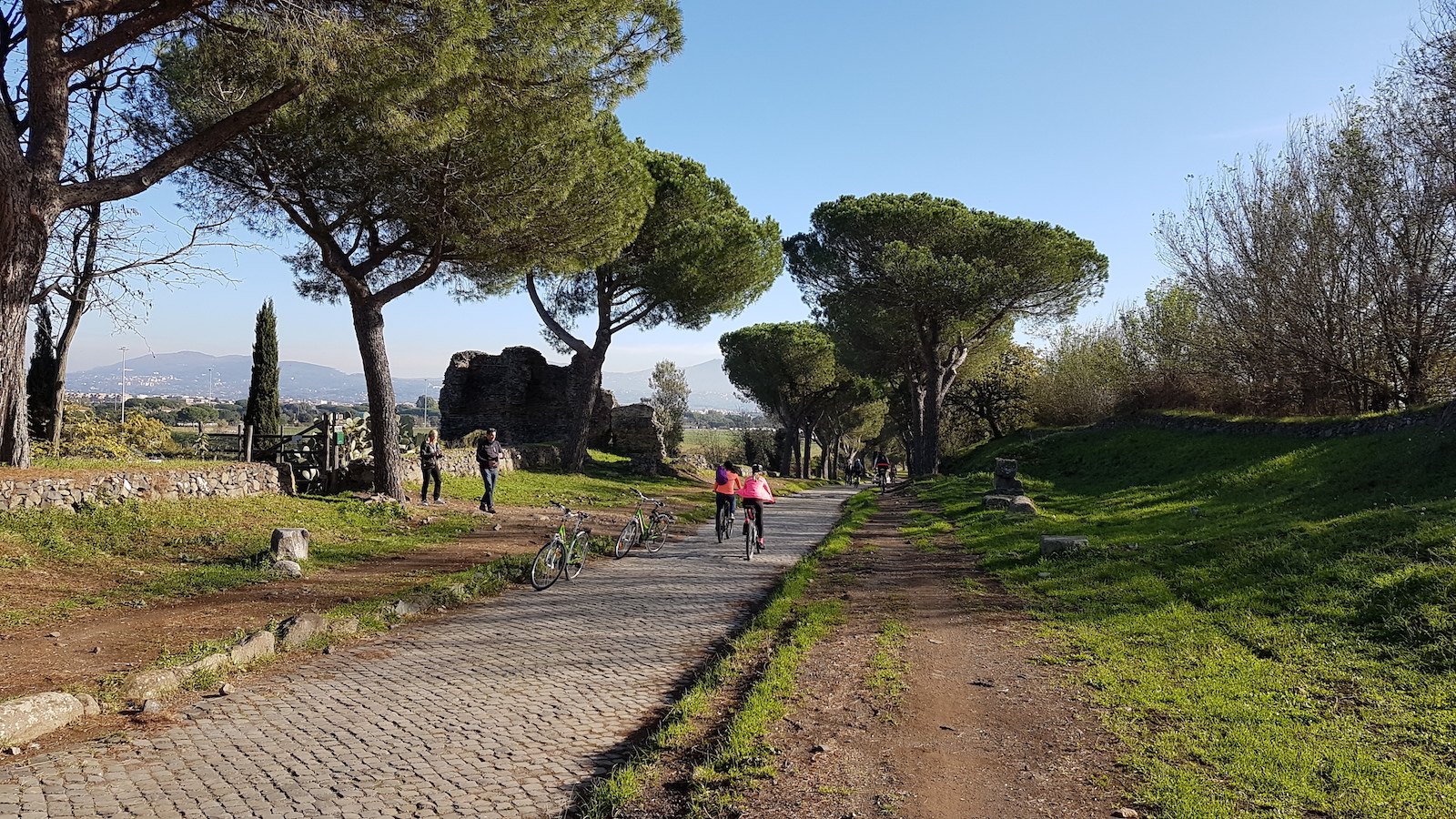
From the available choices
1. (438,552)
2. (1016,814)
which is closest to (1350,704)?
(1016,814)

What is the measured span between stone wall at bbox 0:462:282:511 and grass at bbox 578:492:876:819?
8.70m

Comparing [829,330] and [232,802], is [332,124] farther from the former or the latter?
[829,330]

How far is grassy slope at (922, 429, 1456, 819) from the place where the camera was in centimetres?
404

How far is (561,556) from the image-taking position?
1011cm

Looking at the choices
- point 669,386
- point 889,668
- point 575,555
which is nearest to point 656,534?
point 575,555

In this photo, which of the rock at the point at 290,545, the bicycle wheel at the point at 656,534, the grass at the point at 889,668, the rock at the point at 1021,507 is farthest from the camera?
the rock at the point at 1021,507

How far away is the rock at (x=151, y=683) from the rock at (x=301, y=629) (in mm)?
1059

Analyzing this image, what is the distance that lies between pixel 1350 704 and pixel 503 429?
32.6m

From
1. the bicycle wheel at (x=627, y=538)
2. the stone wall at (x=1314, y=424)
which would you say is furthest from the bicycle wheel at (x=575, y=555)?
the stone wall at (x=1314, y=424)

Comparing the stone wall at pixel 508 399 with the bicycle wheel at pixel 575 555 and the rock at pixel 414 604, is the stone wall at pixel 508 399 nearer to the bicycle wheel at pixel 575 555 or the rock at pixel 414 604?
the bicycle wheel at pixel 575 555

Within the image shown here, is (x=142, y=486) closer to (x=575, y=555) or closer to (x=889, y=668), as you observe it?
(x=575, y=555)

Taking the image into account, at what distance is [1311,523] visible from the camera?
9719mm

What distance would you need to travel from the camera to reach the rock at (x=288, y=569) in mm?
9398

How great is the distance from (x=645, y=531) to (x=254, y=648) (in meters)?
7.09
